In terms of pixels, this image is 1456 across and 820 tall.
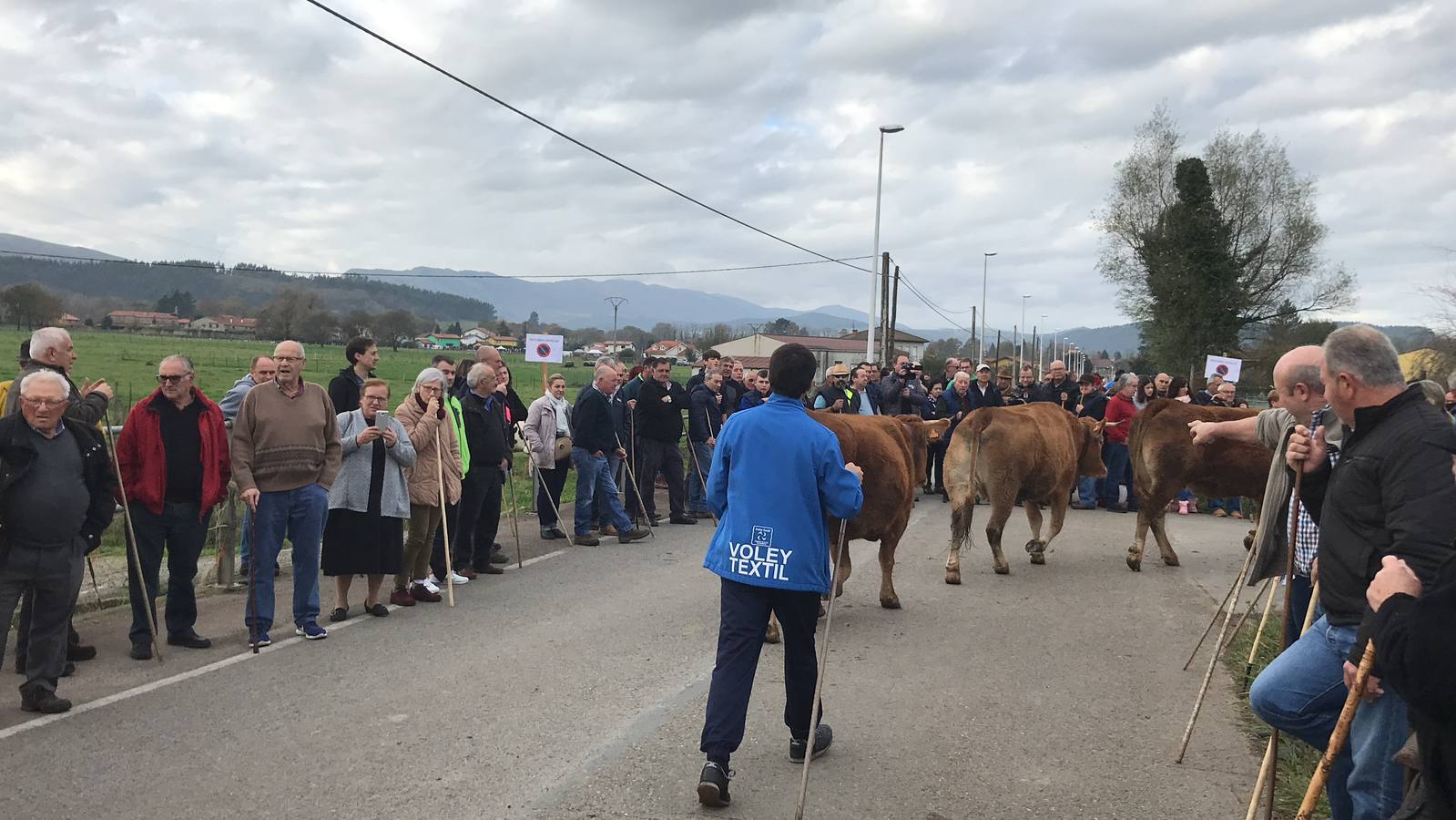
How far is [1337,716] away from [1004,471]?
665 centimetres

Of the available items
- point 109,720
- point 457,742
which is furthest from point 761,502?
point 109,720

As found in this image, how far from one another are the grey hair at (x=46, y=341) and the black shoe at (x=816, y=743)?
17.2 ft

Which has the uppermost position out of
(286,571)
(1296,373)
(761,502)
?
(1296,373)

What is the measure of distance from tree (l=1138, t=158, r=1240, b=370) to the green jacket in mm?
41853

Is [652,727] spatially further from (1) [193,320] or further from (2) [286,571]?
(1) [193,320]

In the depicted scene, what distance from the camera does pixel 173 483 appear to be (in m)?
6.70

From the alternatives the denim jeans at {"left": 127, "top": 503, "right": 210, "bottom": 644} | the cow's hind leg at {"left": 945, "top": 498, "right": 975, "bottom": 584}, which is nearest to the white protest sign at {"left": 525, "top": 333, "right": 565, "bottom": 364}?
the cow's hind leg at {"left": 945, "top": 498, "right": 975, "bottom": 584}

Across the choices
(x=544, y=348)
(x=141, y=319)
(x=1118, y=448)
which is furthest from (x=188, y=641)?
(x=141, y=319)

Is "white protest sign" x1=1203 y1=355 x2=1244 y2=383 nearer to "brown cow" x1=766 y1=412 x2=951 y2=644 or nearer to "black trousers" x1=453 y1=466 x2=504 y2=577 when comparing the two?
"brown cow" x1=766 y1=412 x2=951 y2=644

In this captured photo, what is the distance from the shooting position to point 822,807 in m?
4.36

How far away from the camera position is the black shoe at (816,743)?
485 cm

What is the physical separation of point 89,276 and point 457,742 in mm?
70482

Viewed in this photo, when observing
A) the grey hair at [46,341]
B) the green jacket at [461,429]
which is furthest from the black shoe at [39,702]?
the green jacket at [461,429]

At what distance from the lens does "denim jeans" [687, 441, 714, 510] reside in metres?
13.8
